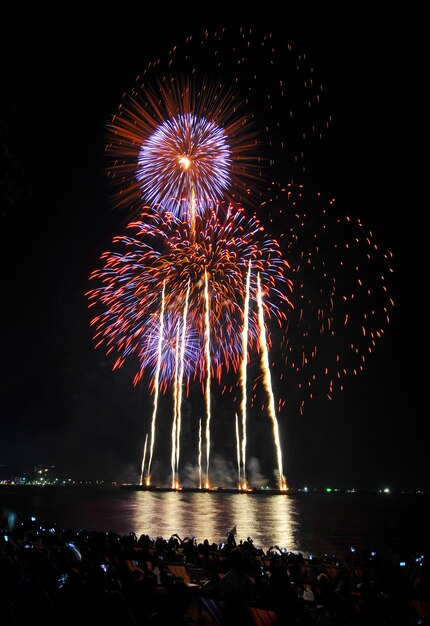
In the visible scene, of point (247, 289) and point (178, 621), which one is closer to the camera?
point (178, 621)

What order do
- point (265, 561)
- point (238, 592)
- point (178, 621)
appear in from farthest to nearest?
point (265, 561), point (238, 592), point (178, 621)

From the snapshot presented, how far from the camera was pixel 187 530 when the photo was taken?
41.6 meters

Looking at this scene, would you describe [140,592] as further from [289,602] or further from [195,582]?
[195,582]

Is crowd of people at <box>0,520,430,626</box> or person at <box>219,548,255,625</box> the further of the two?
person at <box>219,548,255,625</box>

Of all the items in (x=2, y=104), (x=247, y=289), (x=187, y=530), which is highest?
(x=247, y=289)

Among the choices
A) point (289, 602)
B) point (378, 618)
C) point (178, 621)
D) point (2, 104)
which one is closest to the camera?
point (178, 621)

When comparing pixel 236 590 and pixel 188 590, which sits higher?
pixel 188 590

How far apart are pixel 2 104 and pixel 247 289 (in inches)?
1332

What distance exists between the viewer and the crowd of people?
4.44m

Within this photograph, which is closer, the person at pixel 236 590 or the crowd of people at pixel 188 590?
the crowd of people at pixel 188 590

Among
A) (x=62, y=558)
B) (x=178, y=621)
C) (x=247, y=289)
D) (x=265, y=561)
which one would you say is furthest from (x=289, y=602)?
(x=247, y=289)

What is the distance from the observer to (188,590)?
191 inches

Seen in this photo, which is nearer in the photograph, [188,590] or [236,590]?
[188,590]

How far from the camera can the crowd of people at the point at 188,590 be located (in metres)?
4.44
